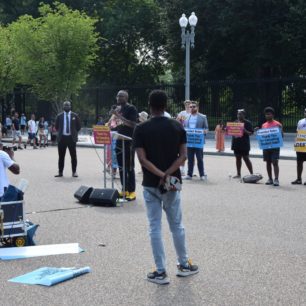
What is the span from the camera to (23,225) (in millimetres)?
7625

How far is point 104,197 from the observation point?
35.8 ft

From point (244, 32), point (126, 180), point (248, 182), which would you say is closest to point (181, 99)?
point (244, 32)

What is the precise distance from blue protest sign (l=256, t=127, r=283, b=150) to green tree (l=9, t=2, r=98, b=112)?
71.6 ft

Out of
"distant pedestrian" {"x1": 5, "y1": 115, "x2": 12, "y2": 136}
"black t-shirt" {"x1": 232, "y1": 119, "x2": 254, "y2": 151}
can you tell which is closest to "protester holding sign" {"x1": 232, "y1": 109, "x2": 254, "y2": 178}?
"black t-shirt" {"x1": 232, "y1": 119, "x2": 254, "y2": 151}

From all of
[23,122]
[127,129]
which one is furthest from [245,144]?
[23,122]

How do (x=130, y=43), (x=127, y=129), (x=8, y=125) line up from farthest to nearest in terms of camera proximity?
(x=130, y=43)
(x=8, y=125)
(x=127, y=129)

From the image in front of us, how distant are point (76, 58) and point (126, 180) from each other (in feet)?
78.8

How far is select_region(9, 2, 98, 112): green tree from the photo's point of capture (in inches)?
1346

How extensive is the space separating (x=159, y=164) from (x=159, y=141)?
0.24 metres

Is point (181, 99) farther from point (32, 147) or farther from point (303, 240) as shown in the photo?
point (303, 240)

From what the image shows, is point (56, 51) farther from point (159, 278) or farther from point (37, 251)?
point (159, 278)

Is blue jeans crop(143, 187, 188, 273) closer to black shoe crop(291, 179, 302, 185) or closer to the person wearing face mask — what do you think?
the person wearing face mask

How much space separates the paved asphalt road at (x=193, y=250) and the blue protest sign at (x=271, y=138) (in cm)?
124

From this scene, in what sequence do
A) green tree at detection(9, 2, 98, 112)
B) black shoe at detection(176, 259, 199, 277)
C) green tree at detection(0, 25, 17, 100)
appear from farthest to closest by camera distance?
green tree at detection(0, 25, 17, 100) → green tree at detection(9, 2, 98, 112) → black shoe at detection(176, 259, 199, 277)
